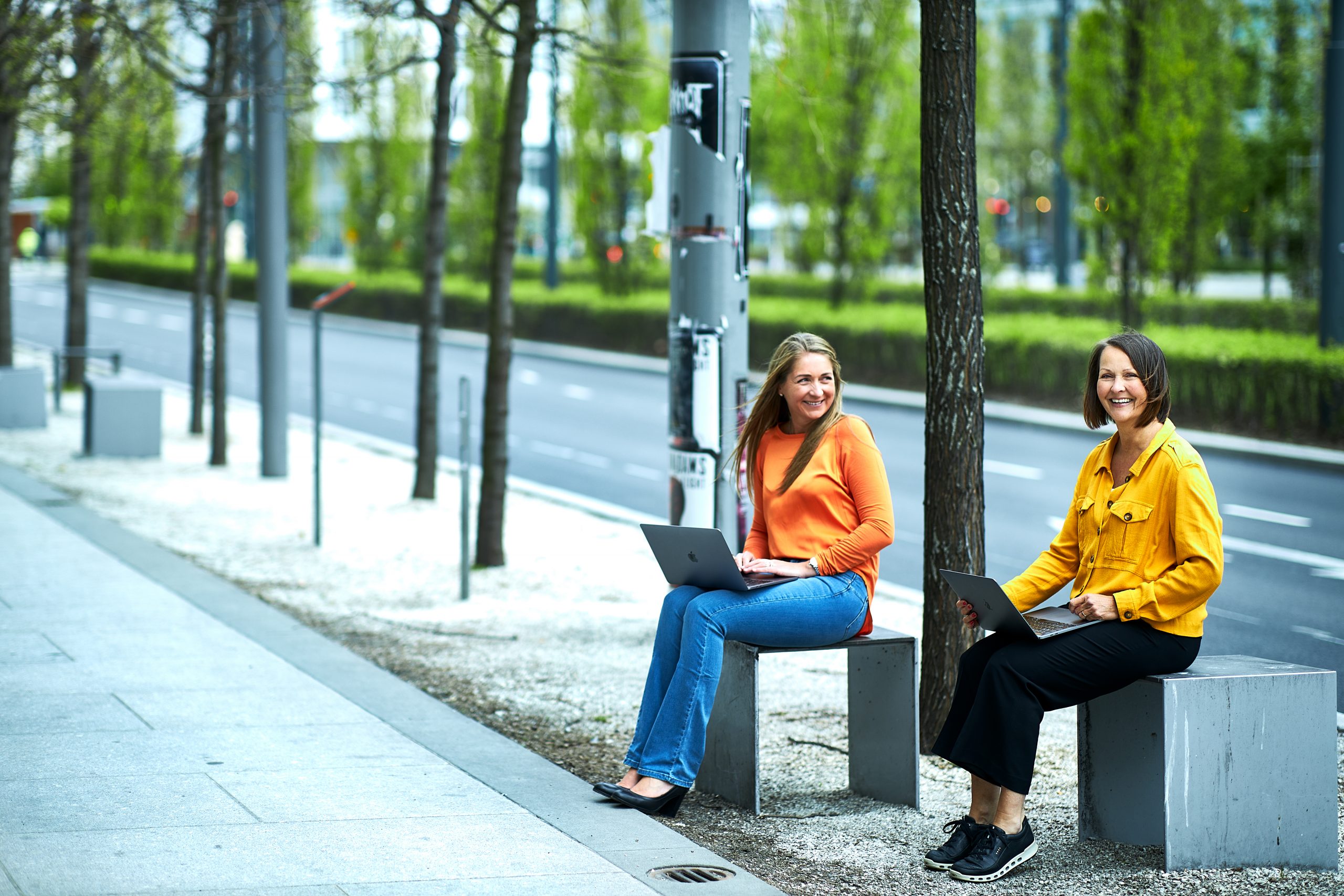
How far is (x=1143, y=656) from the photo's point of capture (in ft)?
14.8

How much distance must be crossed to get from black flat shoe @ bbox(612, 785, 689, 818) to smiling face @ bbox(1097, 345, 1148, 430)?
1.74 meters

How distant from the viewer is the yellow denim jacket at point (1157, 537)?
4445 millimetres

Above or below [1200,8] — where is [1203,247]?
below

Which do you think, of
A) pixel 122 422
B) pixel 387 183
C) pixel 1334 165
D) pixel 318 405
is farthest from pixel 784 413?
pixel 387 183

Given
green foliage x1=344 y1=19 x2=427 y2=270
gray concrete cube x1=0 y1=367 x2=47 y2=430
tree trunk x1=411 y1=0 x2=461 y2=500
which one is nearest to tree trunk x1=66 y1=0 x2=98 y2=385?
gray concrete cube x1=0 y1=367 x2=47 y2=430

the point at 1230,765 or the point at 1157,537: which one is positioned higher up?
the point at 1157,537

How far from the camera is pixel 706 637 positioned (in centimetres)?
503

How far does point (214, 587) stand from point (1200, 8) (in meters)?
19.5

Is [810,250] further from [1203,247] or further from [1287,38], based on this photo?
[1287,38]

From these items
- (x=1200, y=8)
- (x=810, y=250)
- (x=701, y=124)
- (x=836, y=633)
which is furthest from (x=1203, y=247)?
(x=836, y=633)

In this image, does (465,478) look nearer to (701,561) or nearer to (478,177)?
(701,561)

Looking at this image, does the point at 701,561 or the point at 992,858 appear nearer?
the point at 992,858

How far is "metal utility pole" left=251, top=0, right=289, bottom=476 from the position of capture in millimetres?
14172

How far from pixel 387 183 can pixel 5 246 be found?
76.9ft
